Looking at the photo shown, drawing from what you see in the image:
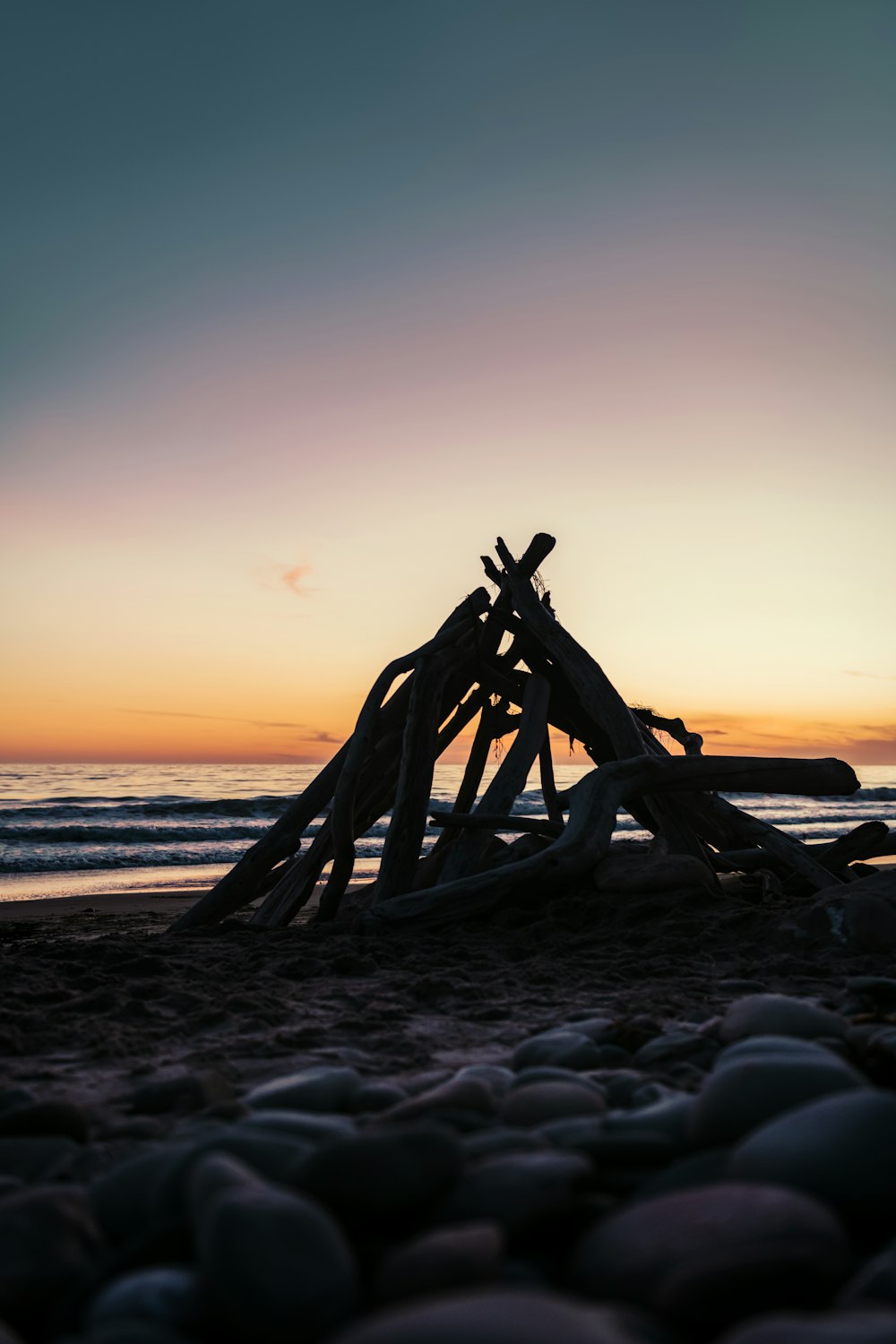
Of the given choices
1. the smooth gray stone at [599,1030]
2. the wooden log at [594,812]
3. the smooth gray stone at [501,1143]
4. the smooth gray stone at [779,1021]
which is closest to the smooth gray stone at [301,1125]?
the smooth gray stone at [501,1143]

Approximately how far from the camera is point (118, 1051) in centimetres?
326

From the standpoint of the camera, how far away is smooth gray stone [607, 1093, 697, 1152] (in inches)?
73.4

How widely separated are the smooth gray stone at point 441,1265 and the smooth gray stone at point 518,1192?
0.14m

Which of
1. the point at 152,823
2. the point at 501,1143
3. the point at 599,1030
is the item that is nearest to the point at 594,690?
the point at 599,1030

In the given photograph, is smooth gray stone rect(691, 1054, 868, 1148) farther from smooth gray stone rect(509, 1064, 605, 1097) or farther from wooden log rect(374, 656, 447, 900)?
wooden log rect(374, 656, 447, 900)

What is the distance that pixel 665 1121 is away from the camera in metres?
1.93

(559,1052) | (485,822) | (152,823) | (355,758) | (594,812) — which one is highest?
(355,758)

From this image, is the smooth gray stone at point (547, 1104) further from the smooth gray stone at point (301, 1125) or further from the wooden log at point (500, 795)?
the wooden log at point (500, 795)

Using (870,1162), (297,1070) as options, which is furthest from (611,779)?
(870,1162)

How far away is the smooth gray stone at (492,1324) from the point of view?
1.03 metres

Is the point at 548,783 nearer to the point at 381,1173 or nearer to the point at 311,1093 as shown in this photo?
the point at 311,1093

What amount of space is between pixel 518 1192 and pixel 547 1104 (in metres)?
0.72

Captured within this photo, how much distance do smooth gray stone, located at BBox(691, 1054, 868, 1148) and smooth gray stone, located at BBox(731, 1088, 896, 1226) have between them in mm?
188

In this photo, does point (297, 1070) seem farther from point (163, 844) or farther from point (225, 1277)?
point (163, 844)
